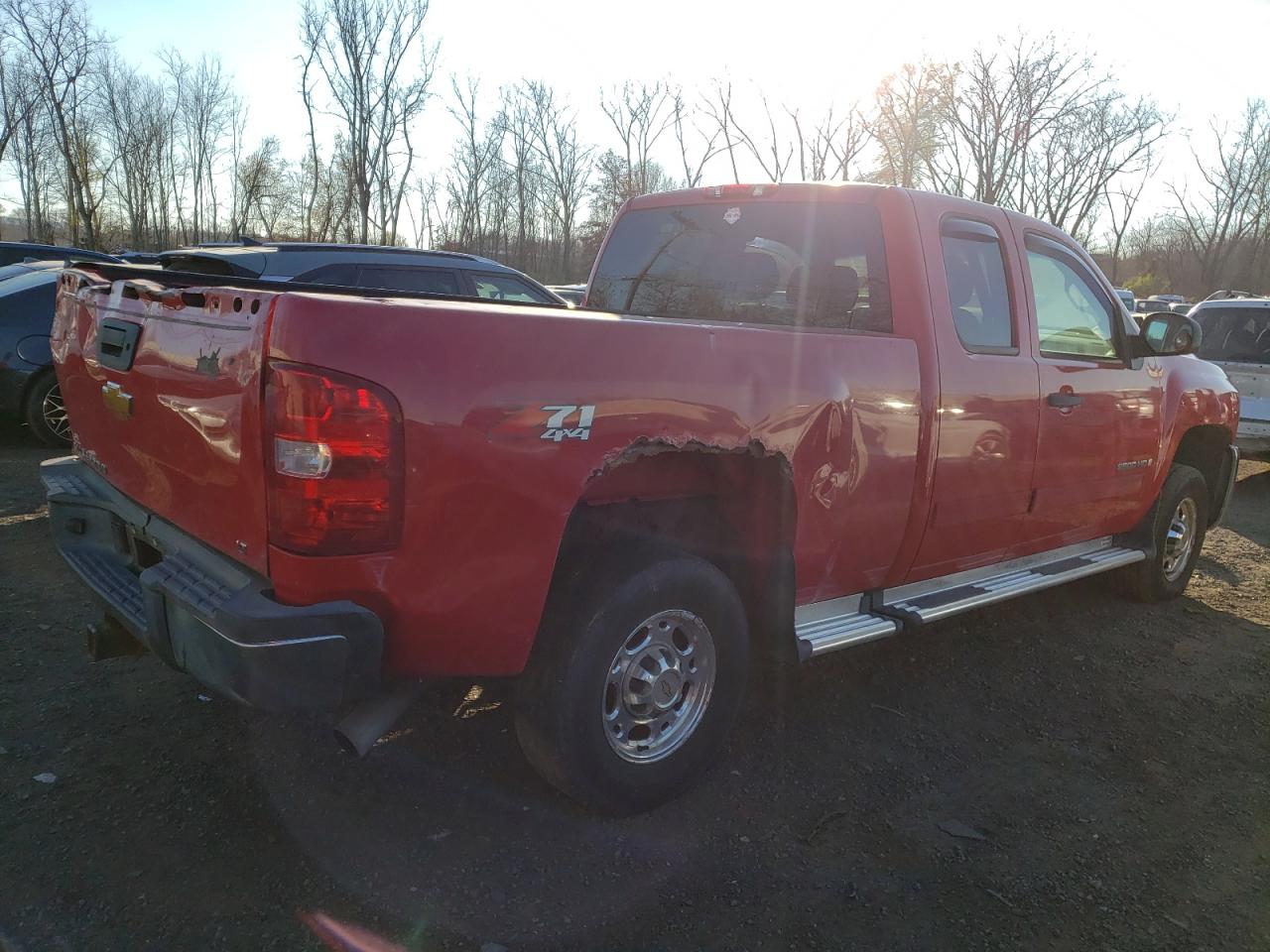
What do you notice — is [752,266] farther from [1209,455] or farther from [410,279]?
[410,279]

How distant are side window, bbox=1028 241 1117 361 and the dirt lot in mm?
1615

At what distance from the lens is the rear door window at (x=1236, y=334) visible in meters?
9.77

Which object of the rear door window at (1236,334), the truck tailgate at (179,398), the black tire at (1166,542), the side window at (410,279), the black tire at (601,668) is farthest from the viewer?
the rear door window at (1236,334)

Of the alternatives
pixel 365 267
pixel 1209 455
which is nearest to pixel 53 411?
pixel 365 267

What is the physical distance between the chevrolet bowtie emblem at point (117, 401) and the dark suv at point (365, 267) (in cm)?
377

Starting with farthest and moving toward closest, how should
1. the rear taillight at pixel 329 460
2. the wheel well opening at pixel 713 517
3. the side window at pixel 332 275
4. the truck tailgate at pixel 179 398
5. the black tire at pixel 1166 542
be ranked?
the side window at pixel 332 275
the black tire at pixel 1166 542
the wheel well opening at pixel 713 517
the truck tailgate at pixel 179 398
the rear taillight at pixel 329 460

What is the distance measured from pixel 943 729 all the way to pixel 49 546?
498 centimetres

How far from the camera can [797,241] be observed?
12.9 feet

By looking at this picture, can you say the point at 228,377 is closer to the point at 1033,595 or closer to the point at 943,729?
the point at 943,729

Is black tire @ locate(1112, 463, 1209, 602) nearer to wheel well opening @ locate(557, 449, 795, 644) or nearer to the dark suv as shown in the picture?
wheel well opening @ locate(557, 449, 795, 644)

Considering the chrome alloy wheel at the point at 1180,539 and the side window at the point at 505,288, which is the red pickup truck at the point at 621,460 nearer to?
the chrome alloy wheel at the point at 1180,539

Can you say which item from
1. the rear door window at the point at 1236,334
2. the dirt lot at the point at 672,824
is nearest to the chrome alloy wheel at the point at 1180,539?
the dirt lot at the point at 672,824

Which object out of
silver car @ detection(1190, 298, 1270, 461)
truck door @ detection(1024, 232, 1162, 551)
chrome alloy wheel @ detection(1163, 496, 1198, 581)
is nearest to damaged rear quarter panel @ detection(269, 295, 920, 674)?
truck door @ detection(1024, 232, 1162, 551)

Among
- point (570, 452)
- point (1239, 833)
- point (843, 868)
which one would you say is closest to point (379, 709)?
point (570, 452)
